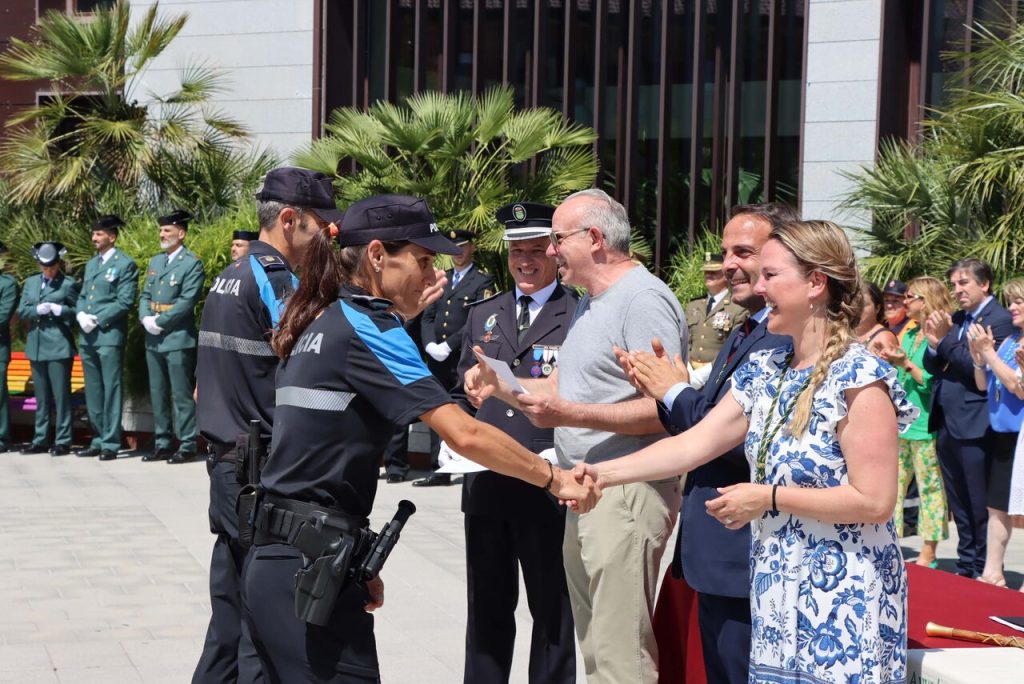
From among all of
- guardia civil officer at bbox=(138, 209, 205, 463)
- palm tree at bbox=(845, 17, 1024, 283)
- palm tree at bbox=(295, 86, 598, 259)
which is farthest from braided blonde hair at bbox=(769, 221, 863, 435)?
guardia civil officer at bbox=(138, 209, 205, 463)

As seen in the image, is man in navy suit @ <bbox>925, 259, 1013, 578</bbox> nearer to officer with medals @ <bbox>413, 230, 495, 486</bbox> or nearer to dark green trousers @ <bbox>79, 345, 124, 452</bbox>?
officer with medals @ <bbox>413, 230, 495, 486</bbox>

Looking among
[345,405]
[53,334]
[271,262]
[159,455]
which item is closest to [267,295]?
[271,262]

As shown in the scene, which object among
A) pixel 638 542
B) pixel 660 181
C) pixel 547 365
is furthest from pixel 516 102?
pixel 638 542

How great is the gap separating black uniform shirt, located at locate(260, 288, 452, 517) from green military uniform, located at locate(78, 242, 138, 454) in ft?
31.5

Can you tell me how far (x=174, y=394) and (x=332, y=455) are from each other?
30.9 feet

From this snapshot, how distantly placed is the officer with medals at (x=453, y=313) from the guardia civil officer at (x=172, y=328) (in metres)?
2.58

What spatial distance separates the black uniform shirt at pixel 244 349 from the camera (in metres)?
4.77

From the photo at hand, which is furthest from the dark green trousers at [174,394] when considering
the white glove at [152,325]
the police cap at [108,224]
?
the police cap at [108,224]

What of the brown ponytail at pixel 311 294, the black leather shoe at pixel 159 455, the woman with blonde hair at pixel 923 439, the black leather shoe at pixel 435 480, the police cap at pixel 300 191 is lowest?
the black leather shoe at pixel 159 455

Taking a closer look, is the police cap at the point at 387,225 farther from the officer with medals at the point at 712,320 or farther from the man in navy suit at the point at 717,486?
the officer with medals at the point at 712,320

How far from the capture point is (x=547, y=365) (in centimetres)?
513

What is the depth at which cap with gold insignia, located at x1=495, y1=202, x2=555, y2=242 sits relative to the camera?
5270mm

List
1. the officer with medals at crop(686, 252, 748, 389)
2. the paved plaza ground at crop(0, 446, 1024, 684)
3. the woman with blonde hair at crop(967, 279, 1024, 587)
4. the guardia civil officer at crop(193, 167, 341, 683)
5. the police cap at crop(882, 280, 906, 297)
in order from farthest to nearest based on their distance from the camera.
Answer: the police cap at crop(882, 280, 906, 297), the officer with medals at crop(686, 252, 748, 389), the woman with blonde hair at crop(967, 279, 1024, 587), the paved plaza ground at crop(0, 446, 1024, 684), the guardia civil officer at crop(193, 167, 341, 683)

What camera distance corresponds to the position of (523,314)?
534 centimetres
